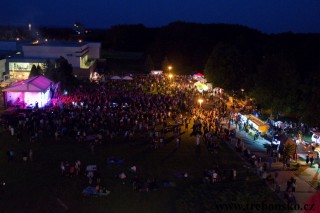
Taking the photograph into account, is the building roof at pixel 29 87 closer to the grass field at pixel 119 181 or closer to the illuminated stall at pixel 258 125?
the grass field at pixel 119 181

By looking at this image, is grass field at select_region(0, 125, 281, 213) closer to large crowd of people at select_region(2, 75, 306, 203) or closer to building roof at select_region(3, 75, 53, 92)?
large crowd of people at select_region(2, 75, 306, 203)

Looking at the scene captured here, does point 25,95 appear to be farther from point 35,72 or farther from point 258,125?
point 258,125

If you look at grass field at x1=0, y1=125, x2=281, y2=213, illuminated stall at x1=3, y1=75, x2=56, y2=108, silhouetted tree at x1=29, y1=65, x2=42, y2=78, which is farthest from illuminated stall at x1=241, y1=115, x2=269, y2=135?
silhouetted tree at x1=29, y1=65, x2=42, y2=78

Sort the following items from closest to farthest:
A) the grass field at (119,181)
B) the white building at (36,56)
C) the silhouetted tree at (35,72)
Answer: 1. the grass field at (119,181)
2. the silhouetted tree at (35,72)
3. the white building at (36,56)

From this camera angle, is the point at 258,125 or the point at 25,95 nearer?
the point at 258,125

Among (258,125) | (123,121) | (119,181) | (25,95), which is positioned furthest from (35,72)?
(119,181)

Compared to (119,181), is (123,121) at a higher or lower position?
higher

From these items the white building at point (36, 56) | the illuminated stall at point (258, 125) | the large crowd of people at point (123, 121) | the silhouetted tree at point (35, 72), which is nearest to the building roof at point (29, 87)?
the large crowd of people at point (123, 121)

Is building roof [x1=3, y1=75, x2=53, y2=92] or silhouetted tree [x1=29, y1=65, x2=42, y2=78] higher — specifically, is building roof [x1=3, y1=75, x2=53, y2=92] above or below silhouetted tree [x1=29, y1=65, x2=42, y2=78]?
below

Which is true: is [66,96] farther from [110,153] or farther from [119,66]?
[119,66]
